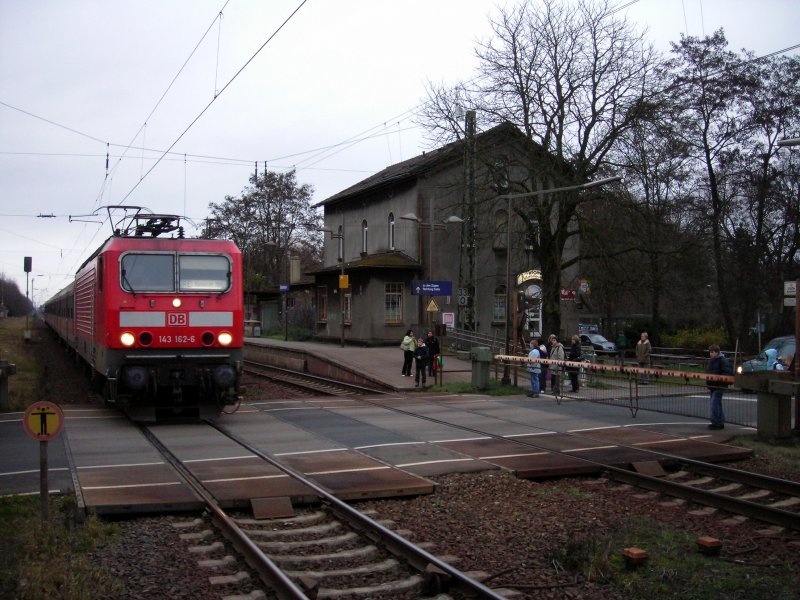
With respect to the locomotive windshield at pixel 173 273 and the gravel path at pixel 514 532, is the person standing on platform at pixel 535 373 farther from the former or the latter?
the gravel path at pixel 514 532

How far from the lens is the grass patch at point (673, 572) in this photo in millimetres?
6508

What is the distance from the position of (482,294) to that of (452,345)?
3.77 metres

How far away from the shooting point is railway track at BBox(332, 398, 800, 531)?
8.88m

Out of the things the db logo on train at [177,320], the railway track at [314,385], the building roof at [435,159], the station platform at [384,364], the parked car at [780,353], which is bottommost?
the railway track at [314,385]

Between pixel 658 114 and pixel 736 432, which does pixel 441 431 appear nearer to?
pixel 736 432

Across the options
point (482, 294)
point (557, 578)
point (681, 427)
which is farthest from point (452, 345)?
point (557, 578)

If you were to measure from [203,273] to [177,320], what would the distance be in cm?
103

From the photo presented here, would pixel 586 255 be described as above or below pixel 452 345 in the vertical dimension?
above

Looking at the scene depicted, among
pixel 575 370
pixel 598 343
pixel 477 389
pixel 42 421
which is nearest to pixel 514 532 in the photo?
pixel 42 421

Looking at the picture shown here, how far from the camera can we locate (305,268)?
68.8 metres

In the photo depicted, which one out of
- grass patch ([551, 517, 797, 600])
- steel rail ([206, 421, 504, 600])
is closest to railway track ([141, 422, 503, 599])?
steel rail ([206, 421, 504, 600])

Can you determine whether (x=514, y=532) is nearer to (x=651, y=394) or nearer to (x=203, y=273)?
(x=203, y=273)

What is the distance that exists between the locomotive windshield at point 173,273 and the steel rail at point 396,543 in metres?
5.65

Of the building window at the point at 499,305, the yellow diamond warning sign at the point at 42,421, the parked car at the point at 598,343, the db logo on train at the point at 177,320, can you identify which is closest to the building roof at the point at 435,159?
the building window at the point at 499,305
